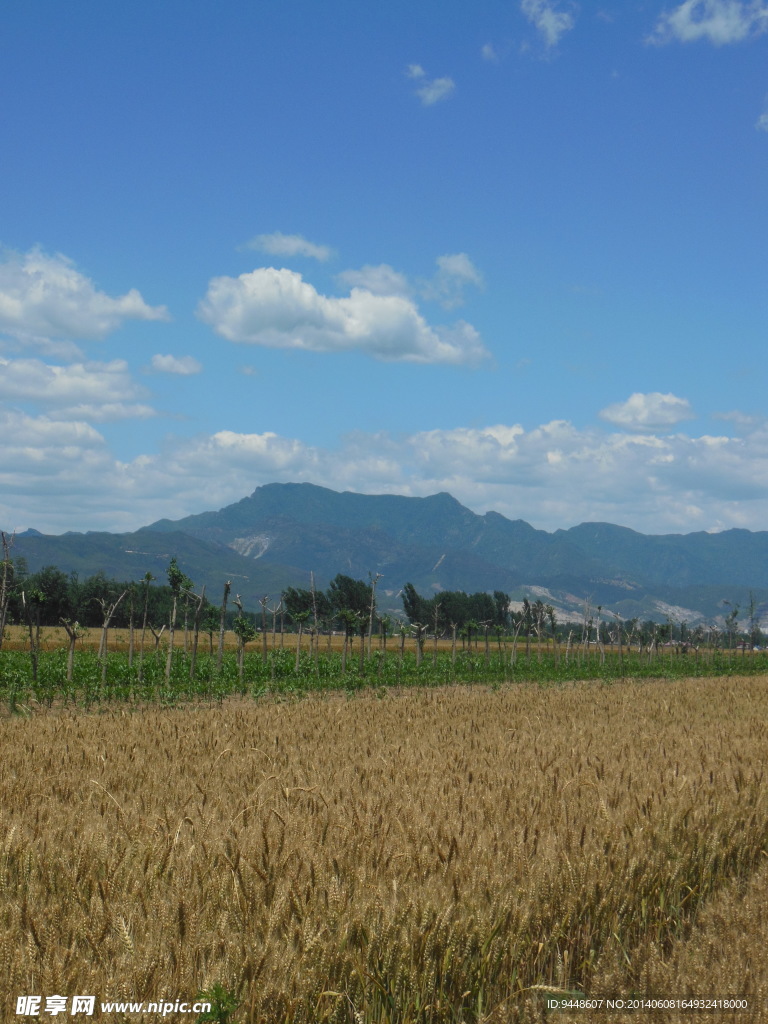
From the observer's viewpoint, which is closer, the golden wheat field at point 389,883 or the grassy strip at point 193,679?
the golden wheat field at point 389,883

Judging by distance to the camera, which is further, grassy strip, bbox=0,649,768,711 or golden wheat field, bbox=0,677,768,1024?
grassy strip, bbox=0,649,768,711

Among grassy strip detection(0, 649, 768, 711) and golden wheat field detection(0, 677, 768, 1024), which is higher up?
golden wheat field detection(0, 677, 768, 1024)

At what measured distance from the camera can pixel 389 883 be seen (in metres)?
4.62

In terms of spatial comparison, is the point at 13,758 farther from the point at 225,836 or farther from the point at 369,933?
the point at 369,933

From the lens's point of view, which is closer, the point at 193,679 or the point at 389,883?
the point at 389,883

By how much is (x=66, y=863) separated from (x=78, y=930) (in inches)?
48.3

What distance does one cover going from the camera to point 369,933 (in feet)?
13.0

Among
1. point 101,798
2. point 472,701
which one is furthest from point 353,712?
point 101,798

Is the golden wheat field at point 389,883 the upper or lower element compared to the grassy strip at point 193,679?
upper

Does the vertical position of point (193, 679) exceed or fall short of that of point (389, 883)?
it falls short

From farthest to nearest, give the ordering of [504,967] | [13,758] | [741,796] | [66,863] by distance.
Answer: [13,758] < [741,796] < [66,863] < [504,967]

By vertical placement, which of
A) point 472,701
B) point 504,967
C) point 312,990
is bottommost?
point 472,701

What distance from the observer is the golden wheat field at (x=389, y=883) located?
3.67 meters

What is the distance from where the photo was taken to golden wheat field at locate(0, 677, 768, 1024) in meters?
3.67
